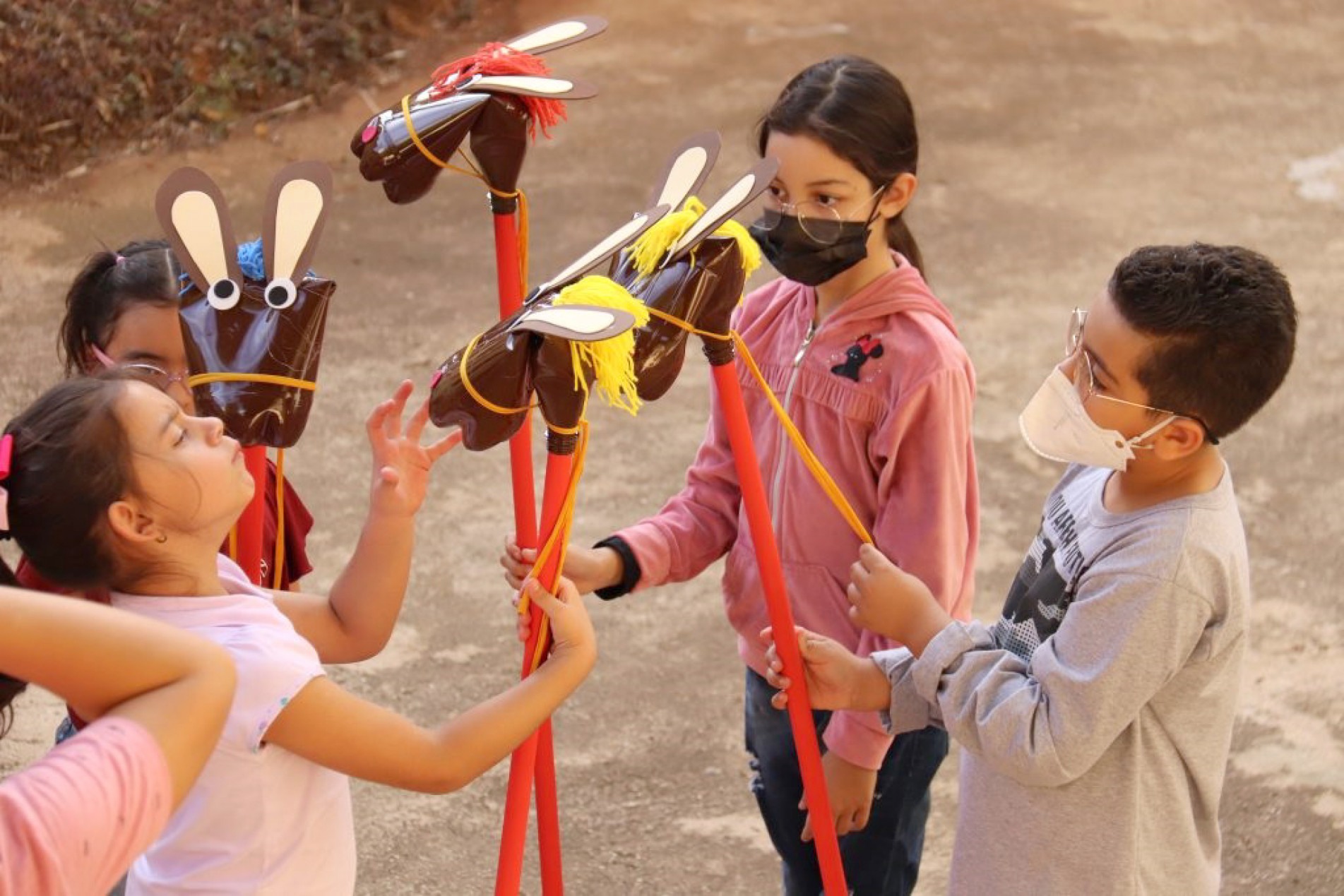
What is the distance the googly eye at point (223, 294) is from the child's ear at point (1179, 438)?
1015mm

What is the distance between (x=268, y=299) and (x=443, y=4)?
549 cm

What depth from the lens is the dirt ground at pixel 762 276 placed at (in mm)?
3061

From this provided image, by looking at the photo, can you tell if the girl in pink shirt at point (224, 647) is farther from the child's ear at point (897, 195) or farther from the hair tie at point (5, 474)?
the child's ear at point (897, 195)

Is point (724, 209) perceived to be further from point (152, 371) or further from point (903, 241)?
point (152, 371)

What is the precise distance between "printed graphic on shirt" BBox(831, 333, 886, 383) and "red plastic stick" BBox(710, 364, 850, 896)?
23 cm

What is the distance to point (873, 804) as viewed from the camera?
6.88 feet

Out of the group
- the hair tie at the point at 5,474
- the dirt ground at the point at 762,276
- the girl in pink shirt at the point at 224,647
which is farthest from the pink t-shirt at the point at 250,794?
the dirt ground at the point at 762,276

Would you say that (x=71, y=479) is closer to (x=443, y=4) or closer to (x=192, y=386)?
(x=192, y=386)

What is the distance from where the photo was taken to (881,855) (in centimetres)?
212

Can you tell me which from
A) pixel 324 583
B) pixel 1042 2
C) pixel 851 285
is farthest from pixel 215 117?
Result: pixel 851 285

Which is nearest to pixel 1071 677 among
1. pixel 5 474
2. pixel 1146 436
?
pixel 1146 436

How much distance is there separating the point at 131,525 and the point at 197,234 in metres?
0.42

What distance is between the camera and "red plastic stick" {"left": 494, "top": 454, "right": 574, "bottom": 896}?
5.24ft

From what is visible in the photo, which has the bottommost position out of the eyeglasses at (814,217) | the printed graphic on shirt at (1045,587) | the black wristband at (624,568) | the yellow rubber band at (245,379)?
the black wristband at (624,568)
